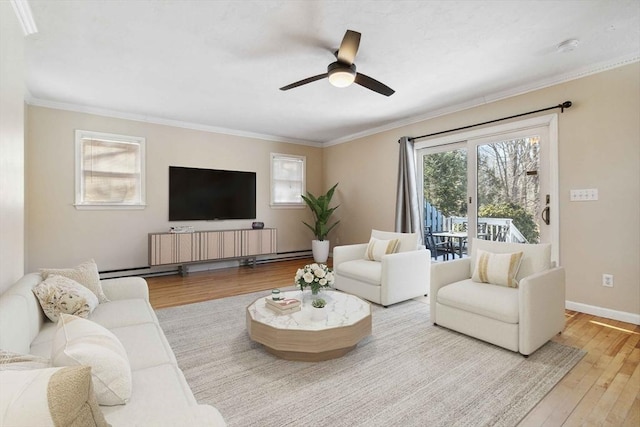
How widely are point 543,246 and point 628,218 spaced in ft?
3.61

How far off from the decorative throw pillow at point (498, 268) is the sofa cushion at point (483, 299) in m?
0.06

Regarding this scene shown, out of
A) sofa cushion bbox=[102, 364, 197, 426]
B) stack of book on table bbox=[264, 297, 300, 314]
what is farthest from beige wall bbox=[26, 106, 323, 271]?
sofa cushion bbox=[102, 364, 197, 426]

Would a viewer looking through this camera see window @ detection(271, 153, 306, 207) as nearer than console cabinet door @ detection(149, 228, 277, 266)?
No

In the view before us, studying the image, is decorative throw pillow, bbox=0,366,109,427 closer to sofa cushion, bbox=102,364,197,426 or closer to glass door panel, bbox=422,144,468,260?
sofa cushion, bbox=102,364,197,426

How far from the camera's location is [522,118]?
3.76 m

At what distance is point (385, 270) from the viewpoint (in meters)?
3.42

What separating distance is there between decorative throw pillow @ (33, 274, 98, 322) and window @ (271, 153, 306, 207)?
14.6 feet

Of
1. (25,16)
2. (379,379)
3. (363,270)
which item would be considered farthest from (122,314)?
(363,270)

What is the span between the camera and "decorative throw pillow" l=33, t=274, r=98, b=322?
1962 mm

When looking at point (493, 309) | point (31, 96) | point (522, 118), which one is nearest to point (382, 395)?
point (493, 309)

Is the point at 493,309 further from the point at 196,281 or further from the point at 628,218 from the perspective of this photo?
the point at 196,281

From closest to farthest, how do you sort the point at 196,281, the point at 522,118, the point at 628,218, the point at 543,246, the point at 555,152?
1. the point at 543,246
2. the point at 628,218
3. the point at 555,152
4. the point at 522,118
5. the point at 196,281

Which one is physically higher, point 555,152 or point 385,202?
point 555,152

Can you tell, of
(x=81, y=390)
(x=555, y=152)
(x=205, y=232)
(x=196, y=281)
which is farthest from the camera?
(x=205, y=232)
